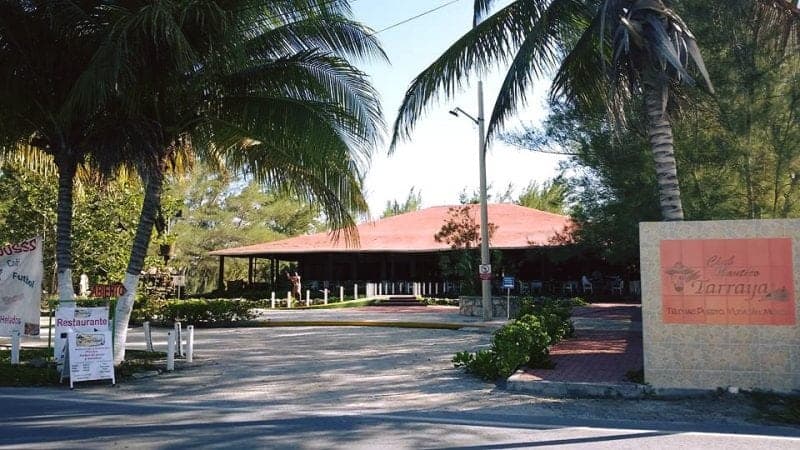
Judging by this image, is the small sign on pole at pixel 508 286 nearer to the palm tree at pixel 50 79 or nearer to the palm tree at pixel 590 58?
the palm tree at pixel 590 58

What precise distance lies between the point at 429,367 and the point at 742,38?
851 centimetres

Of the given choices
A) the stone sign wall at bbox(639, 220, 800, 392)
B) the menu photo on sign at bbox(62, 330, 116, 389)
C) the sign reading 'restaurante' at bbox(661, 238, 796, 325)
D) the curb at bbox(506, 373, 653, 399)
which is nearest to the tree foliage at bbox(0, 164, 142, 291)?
the menu photo on sign at bbox(62, 330, 116, 389)

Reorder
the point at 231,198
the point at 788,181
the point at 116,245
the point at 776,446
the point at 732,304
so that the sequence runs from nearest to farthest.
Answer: the point at 776,446
the point at 732,304
the point at 788,181
the point at 116,245
the point at 231,198

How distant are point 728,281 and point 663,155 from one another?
90.3 inches

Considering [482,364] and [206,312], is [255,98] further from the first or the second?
[206,312]

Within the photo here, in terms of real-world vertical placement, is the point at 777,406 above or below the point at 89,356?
below

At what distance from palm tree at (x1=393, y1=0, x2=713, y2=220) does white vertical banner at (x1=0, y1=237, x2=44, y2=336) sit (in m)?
7.84

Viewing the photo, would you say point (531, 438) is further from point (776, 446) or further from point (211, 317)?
point (211, 317)

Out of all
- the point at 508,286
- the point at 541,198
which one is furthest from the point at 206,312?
the point at 541,198

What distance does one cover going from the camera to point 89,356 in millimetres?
10734

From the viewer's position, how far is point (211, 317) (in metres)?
22.5

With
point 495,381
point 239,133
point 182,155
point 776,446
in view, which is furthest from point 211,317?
point 776,446

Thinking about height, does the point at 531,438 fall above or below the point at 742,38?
below

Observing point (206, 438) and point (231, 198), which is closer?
point (206, 438)
